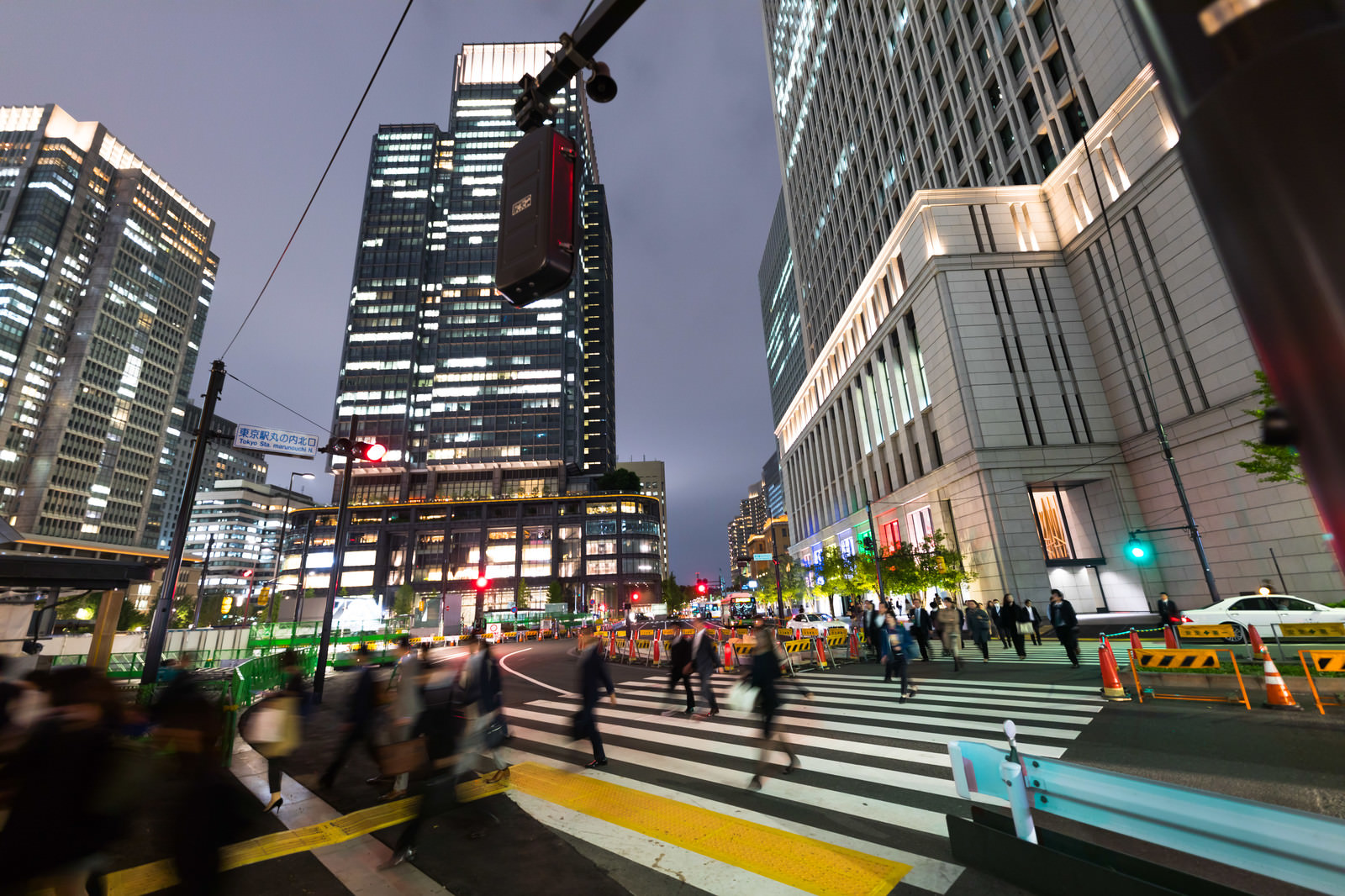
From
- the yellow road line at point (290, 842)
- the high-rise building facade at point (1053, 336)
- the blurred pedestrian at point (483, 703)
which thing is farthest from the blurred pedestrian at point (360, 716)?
the high-rise building facade at point (1053, 336)

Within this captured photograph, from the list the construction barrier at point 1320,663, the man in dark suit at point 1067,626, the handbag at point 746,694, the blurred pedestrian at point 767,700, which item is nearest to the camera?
the blurred pedestrian at point 767,700

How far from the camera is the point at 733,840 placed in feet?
19.0

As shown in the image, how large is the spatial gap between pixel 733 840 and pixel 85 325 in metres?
147

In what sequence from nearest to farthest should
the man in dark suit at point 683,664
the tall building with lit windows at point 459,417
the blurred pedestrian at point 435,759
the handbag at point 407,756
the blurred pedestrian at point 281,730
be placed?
the blurred pedestrian at point 435,759, the handbag at point 407,756, the blurred pedestrian at point 281,730, the man in dark suit at point 683,664, the tall building with lit windows at point 459,417

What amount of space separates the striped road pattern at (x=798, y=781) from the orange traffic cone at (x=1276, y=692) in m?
2.49

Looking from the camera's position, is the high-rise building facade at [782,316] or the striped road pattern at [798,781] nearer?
the striped road pattern at [798,781]

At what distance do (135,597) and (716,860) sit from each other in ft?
409

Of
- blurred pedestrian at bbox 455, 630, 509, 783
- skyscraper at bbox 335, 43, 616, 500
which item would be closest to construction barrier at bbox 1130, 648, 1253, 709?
blurred pedestrian at bbox 455, 630, 509, 783

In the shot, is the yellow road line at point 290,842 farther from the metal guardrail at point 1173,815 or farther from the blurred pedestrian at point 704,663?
the metal guardrail at point 1173,815

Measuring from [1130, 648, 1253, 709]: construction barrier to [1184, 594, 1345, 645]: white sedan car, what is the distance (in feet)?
22.3

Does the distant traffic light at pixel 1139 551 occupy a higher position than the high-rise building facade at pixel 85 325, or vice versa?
the high-rise building facade at pixel 85 325

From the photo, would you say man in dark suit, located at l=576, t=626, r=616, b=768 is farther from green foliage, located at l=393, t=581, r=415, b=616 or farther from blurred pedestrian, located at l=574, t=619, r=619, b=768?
green foliage, located at l=393, t=581, r=415, b=616

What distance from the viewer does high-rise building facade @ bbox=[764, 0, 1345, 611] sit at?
2633 cm

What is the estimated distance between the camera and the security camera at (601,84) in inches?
185
